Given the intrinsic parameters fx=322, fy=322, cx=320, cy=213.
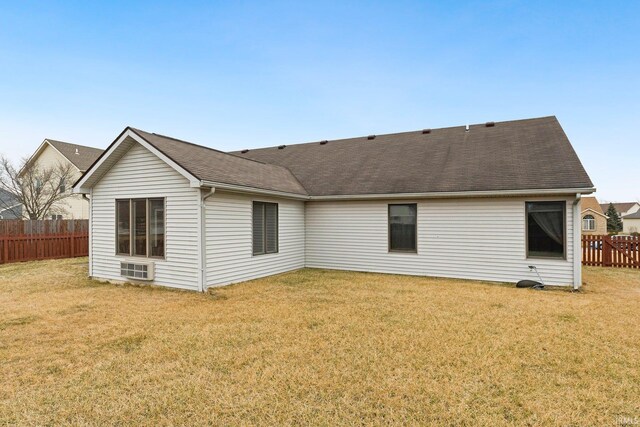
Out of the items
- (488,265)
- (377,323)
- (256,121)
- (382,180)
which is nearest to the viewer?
(377,323)

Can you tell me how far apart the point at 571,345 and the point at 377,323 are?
2.67 meters

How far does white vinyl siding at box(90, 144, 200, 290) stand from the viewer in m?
7.82

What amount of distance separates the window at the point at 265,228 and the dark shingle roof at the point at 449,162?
6.40ft

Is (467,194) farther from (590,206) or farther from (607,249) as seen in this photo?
(590,206)

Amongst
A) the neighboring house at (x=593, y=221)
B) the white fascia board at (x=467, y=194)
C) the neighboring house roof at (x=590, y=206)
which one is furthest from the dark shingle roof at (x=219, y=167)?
the neighboring house roof at (x=590, y=206)

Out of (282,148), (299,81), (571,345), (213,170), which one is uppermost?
(299,81)

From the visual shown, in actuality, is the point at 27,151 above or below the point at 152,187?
above

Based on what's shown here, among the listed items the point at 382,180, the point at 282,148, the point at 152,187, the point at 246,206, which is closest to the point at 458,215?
the point at 382,180

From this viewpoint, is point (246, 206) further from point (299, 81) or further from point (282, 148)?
point (299, 81)

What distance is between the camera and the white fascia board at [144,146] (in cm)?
743

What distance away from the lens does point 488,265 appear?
9.02 m

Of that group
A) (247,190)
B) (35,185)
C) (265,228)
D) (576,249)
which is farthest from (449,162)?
(35,185)

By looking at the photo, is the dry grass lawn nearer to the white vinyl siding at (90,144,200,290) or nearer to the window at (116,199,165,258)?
the white vinyl siding at (90,144,200,290)

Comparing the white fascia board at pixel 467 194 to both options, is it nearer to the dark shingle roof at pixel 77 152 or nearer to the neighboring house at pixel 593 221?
the dark shingle roof at pixel 77 152
